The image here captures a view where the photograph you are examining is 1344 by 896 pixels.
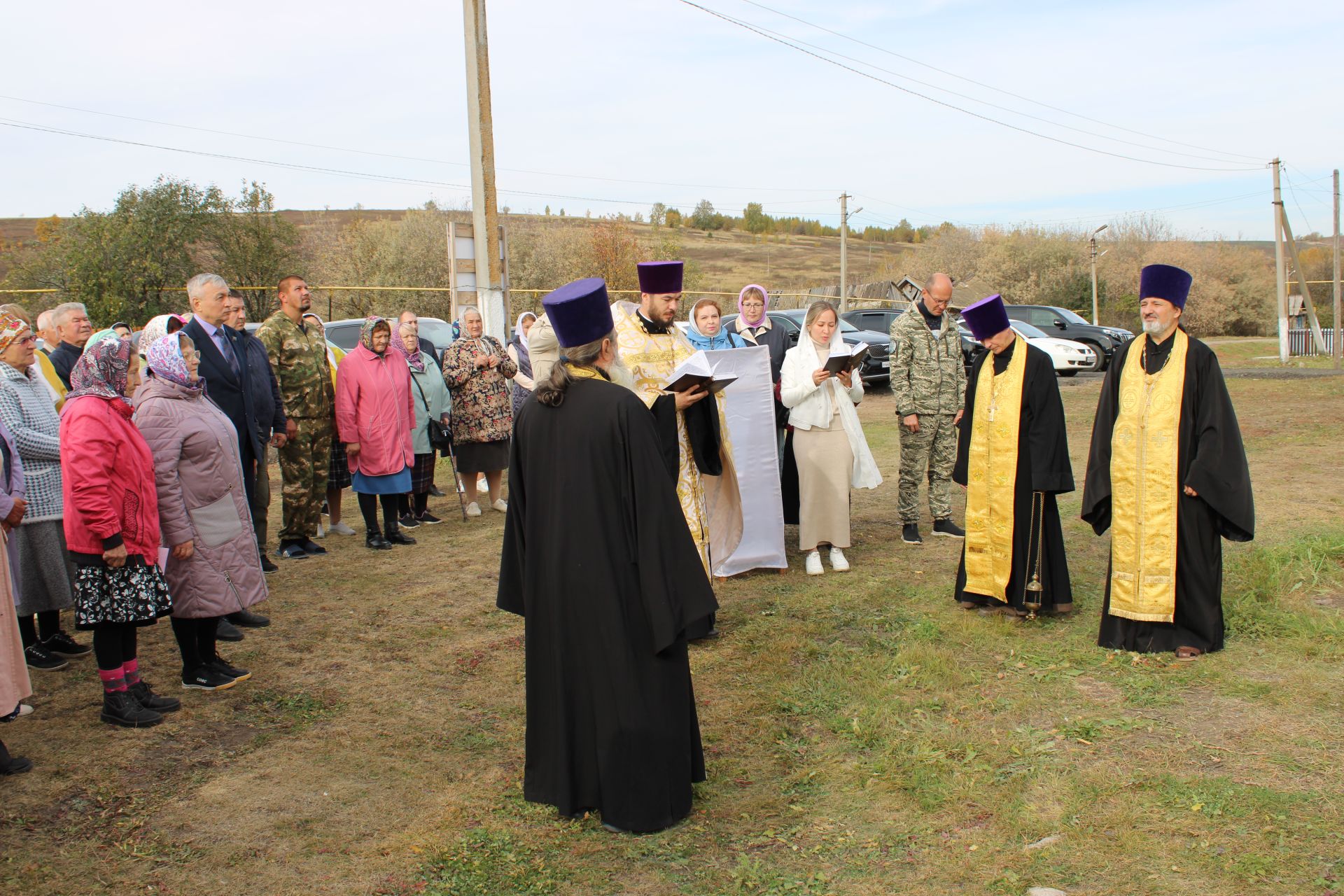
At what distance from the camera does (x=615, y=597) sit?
3.57 metres

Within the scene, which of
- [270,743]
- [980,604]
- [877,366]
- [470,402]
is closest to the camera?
[270,743]

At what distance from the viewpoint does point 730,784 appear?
4051mm

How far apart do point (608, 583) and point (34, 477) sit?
365 cm

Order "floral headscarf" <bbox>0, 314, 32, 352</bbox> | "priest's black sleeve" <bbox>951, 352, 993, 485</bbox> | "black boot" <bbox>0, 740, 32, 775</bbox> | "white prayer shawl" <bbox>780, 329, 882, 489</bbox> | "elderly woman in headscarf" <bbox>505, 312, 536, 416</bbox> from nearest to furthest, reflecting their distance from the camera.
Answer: "black boot" <bbox>0, 740, 32, 775</bbox>
"floral headscarf" <bbox>0, 314, 32, 352</bbox>
"priest's black sleeve" <bbox>951, 352, 993, 485</bbox>
"white prayer shawl" <bbox>780, 329, 882, 489</bbox>
"elderly woman in headscarf" <bbox>505, 312, 536, 416</bbox>

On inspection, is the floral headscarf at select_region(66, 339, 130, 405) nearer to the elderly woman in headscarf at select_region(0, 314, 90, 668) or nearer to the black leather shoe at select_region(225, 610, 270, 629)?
the elderly woman in headscarf at select_region(0, 314, 90, 668)

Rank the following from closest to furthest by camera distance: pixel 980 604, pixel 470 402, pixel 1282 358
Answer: pixel 980 604 < pixel 470 402 < pixel 1282 358

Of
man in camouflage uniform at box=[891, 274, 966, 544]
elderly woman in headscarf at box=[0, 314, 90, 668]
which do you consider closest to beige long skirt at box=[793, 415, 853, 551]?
man in camouflage uniform at box=[891, 274, 966, 544]

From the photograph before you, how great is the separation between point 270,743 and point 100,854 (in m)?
1.01

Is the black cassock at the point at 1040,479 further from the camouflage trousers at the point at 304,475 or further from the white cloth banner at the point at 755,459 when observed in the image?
the camouflage trousers at the point at 304,475

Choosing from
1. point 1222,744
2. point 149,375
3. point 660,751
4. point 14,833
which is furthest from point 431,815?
point 1222,744

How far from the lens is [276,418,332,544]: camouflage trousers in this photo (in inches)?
309

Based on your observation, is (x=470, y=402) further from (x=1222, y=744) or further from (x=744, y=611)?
(x=1222, y=744)

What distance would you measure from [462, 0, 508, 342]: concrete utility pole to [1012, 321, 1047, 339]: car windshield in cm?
1398

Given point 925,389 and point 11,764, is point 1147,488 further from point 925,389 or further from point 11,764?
point 11,764
